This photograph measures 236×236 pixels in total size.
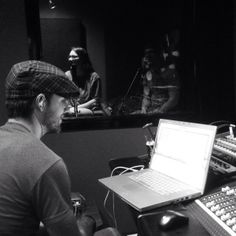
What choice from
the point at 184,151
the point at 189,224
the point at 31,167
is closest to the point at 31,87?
the point at 31,167

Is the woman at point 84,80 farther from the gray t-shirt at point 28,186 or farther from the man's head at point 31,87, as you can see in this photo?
the gray t-shirt at point 28,186

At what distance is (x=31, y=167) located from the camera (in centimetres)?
90

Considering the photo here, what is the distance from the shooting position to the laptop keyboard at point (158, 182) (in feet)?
4.34

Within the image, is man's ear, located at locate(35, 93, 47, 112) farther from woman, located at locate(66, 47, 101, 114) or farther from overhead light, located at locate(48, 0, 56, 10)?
overhead light, located at locate(48, 0, 56, 10)

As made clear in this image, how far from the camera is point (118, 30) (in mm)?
2699

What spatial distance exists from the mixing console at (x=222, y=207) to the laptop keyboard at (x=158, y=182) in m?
Result: 0.16

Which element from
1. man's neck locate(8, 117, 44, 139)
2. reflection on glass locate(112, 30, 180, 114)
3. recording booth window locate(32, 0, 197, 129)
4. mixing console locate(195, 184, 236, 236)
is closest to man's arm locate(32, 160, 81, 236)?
man's neck locate(8, 117, 44, 139)

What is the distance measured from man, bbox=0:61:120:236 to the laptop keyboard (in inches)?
19.0

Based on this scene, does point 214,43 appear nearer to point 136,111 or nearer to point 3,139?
point 136,111

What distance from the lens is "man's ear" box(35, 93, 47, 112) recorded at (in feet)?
3.40

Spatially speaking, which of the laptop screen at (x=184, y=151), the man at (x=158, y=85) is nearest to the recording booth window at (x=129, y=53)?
the man at (x=158, y=85)

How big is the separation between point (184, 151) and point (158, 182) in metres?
0.19

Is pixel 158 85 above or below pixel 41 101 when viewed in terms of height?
below

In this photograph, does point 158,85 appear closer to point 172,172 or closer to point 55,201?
point 172,172
